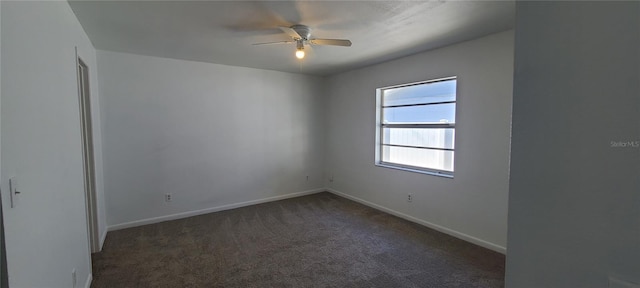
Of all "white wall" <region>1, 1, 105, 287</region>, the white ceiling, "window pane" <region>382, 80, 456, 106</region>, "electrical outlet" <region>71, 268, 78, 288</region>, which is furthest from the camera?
"window pane" <region>382, 80, 456, 106</region>

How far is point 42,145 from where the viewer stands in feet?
4.90

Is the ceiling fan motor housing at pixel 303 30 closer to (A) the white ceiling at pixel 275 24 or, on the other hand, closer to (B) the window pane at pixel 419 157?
(A) the white ceiling at pixel 275 24

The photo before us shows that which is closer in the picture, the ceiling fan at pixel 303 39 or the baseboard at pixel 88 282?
the baseboard at pixel 88 282

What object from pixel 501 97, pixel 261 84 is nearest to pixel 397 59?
pixel 501 97

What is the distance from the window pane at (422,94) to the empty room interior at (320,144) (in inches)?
0.9

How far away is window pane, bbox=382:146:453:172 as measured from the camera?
3628 millimetres

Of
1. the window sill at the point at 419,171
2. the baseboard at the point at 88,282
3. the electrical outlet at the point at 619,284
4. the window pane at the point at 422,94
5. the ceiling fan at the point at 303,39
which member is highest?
the ceiling fan at the point at 303,39

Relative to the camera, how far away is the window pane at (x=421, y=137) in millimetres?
3598

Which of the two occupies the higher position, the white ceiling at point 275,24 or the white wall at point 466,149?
the white ceiling at point 275,24

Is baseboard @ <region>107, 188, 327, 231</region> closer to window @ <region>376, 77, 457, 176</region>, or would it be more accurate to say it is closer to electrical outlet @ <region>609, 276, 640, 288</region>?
window @ <region>376, 77, 457, 176</region>

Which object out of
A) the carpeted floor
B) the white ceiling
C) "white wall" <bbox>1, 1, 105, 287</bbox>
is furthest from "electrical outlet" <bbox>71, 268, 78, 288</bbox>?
the white ceiling

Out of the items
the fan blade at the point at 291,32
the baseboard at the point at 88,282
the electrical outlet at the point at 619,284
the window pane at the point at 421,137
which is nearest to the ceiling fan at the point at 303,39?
the fan blade at the point at 291,32

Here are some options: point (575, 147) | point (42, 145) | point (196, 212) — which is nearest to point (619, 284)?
point (575, 147)

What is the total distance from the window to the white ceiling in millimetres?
629
